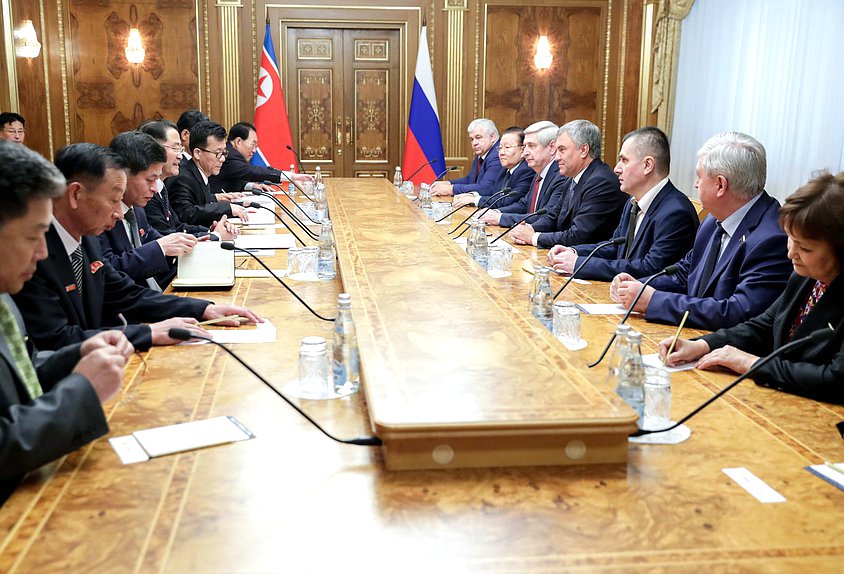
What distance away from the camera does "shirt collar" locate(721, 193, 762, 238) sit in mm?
2947

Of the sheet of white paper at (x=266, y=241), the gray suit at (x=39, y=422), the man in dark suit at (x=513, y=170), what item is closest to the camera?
the gray suit at (x=39, y=422)

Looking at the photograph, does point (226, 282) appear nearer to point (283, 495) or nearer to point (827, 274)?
point (283, 495)

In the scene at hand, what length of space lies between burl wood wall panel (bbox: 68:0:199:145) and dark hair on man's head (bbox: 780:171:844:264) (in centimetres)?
752

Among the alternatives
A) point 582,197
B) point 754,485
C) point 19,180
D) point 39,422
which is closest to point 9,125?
point 582,197

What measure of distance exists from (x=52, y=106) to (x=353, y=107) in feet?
9.85

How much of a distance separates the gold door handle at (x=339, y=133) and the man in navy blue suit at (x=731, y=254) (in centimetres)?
658

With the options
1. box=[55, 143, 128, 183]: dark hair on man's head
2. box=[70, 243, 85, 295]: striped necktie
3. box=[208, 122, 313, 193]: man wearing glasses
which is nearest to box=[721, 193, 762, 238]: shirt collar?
box=[55, 143, 128, 183]: dark hair on man's head

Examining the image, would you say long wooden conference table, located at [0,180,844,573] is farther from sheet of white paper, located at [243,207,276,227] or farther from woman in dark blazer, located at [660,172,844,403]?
sheet of white paper, located at [243,207,276,227]

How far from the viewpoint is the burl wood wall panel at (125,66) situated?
8.56 metres

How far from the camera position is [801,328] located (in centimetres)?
222

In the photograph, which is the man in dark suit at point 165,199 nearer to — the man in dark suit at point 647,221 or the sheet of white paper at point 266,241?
the sheet of white paper at point 266,241

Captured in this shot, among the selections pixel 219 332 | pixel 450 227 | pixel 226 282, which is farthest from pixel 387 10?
pixel 219 332

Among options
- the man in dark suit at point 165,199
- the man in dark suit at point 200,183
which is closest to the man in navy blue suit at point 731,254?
the man in dark suit at point 165,199

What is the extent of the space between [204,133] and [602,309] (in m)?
3.27
